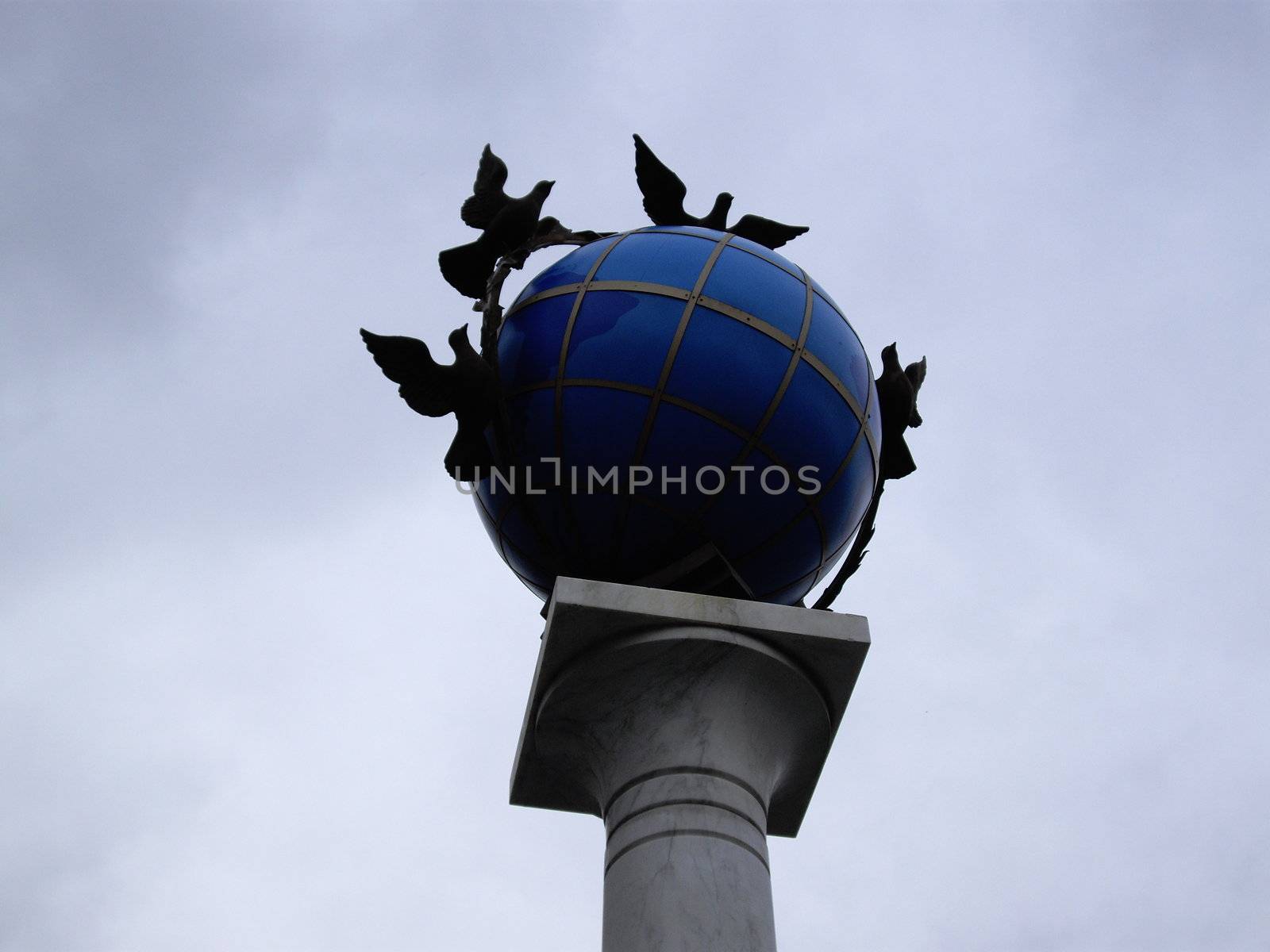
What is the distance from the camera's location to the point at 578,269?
940 centimetres

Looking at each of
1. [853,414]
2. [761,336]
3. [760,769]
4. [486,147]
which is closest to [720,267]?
[761,336]

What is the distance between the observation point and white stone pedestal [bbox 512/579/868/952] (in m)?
7.86

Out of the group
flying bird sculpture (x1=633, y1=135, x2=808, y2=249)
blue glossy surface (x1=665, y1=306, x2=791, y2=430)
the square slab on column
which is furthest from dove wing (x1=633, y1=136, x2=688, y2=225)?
the square slab on column

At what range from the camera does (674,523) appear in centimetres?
872

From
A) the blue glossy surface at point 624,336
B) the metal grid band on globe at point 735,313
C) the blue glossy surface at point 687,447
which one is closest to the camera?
the blue glossy surface at point 687,447

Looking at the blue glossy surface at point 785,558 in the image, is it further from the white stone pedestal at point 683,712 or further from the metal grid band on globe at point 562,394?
the metal grid band on globe at point 562,394

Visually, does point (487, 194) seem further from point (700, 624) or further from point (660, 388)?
point (700, 624)

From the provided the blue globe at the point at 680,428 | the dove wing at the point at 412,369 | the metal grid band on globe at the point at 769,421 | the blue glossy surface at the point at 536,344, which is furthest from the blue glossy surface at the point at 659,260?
the dove wing at the point at 412,369

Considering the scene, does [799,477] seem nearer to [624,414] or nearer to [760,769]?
[624,414]

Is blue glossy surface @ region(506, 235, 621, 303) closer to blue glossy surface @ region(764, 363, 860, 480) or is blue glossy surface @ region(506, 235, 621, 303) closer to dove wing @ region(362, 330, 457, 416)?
dove wing @ region(362, 330, 457, 416)

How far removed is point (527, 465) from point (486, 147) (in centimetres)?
265

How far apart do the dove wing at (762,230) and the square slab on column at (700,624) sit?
3.46 metres

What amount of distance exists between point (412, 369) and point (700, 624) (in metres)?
2.30

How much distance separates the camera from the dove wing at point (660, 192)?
10727mm
